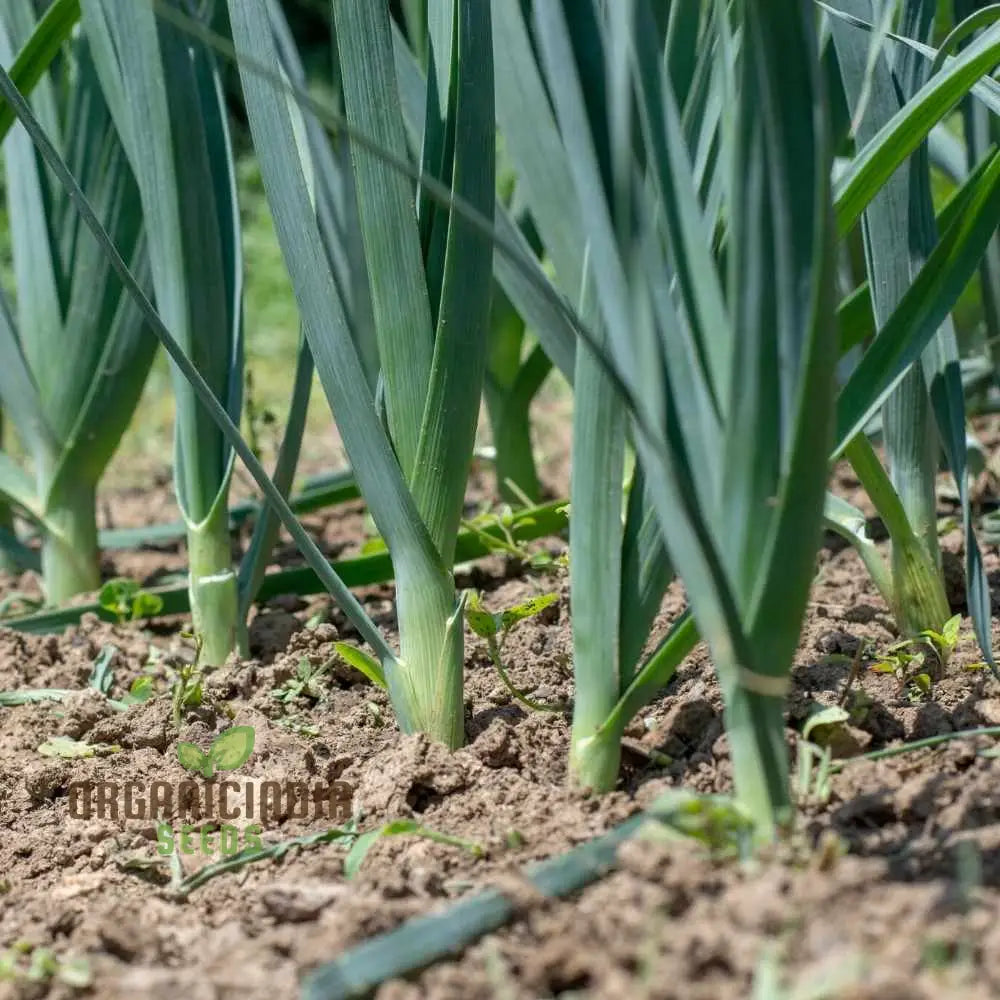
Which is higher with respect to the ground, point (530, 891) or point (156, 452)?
point (156, 452)

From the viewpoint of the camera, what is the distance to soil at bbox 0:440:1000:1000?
682 mm

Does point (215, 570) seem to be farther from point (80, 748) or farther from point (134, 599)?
point (80, 748)

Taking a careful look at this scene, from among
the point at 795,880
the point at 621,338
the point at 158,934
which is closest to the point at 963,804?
the point at 795,880

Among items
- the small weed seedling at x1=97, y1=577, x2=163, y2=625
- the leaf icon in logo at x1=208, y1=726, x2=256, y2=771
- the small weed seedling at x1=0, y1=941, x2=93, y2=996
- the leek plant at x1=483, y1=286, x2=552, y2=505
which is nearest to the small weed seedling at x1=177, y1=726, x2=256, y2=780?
the leaf icon in logo at x1=208, y1=726, x2=256, y2=771

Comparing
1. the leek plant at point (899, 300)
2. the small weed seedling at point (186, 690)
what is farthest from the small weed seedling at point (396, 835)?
the leek plant at point (899, 300)

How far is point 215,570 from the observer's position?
1418 mm

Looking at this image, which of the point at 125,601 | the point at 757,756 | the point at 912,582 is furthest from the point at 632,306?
the point at 125,601

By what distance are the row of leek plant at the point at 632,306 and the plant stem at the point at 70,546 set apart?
1.93 ft

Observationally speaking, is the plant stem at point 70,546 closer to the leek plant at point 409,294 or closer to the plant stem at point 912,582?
the leek plant at point 409,294

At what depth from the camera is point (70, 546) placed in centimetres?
165

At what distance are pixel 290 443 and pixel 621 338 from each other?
0.72 metres

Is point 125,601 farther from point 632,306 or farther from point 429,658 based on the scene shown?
point 632,306

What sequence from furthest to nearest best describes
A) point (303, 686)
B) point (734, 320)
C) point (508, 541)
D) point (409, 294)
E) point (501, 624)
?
point (508, 541)
point (303, 686)
point (501, 624)
point (409, 294)
point (734, 320)

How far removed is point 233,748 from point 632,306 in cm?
54
